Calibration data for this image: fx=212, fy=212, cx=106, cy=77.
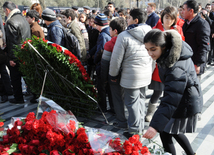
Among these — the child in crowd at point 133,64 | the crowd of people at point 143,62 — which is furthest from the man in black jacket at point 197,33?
the child in crowd at point 133,64

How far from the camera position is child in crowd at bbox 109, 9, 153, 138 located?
277cm

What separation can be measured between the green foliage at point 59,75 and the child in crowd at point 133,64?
548 millimetres

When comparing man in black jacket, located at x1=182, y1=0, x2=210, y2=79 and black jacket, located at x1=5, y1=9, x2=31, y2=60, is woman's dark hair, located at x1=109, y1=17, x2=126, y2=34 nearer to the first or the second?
man in black jacket, located at x1=182, y1=0, x2=210, y2=79

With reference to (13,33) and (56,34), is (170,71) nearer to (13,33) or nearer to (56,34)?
(56,34)

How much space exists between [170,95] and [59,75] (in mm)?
1845

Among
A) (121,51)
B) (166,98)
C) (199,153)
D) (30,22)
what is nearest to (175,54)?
(166,98)

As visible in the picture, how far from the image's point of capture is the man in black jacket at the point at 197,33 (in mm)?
3506

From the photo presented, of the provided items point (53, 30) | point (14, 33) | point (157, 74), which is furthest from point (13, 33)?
point (157, 74)

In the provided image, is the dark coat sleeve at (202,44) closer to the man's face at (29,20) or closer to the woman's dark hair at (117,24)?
the woman's dark hair at (117,24)

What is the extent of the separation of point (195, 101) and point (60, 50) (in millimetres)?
2021

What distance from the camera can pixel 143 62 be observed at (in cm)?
A: 288

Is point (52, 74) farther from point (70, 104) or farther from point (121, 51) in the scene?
point (121, 51)

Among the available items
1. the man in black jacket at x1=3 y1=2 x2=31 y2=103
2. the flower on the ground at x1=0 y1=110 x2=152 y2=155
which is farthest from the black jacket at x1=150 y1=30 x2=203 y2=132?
the man in black jacket at x1=3 y1=2 x2=31 y2=103

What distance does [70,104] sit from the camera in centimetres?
348
